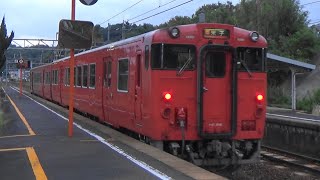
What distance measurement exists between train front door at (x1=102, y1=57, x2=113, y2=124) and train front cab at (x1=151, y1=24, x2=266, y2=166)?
415 centimetres

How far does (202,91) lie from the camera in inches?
401

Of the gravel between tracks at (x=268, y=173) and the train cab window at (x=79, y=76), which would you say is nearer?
the gravel between tracks at (x=268, y=173)

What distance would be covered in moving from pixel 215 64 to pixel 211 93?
A: 0.59 meters

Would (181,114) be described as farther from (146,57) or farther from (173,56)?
(146,57)

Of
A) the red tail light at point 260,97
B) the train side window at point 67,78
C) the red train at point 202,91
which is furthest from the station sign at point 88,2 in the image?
the train side window at point 67,78

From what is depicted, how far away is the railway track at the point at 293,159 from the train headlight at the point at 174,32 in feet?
15.9

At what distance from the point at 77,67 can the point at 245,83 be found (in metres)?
11.1

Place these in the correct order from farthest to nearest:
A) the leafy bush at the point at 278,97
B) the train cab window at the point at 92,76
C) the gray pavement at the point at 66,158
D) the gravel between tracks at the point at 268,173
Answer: the leafy bush at the point at 278,97
the train cab window at the point at 92,76
the gravel between tracks at the point at 268,173
the gray pavement at the point at 66,158

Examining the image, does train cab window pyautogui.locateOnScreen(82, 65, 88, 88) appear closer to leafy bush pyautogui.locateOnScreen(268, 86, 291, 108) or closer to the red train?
the red train

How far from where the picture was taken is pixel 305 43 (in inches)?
1516

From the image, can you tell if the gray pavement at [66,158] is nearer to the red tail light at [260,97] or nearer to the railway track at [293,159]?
the red tail light at [260,97]

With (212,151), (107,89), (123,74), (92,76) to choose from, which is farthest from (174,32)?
(92,76)

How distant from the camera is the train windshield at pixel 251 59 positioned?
34.6 ft

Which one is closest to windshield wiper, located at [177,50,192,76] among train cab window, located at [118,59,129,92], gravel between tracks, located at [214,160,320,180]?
train cab window, located at [118,59,129,92]
